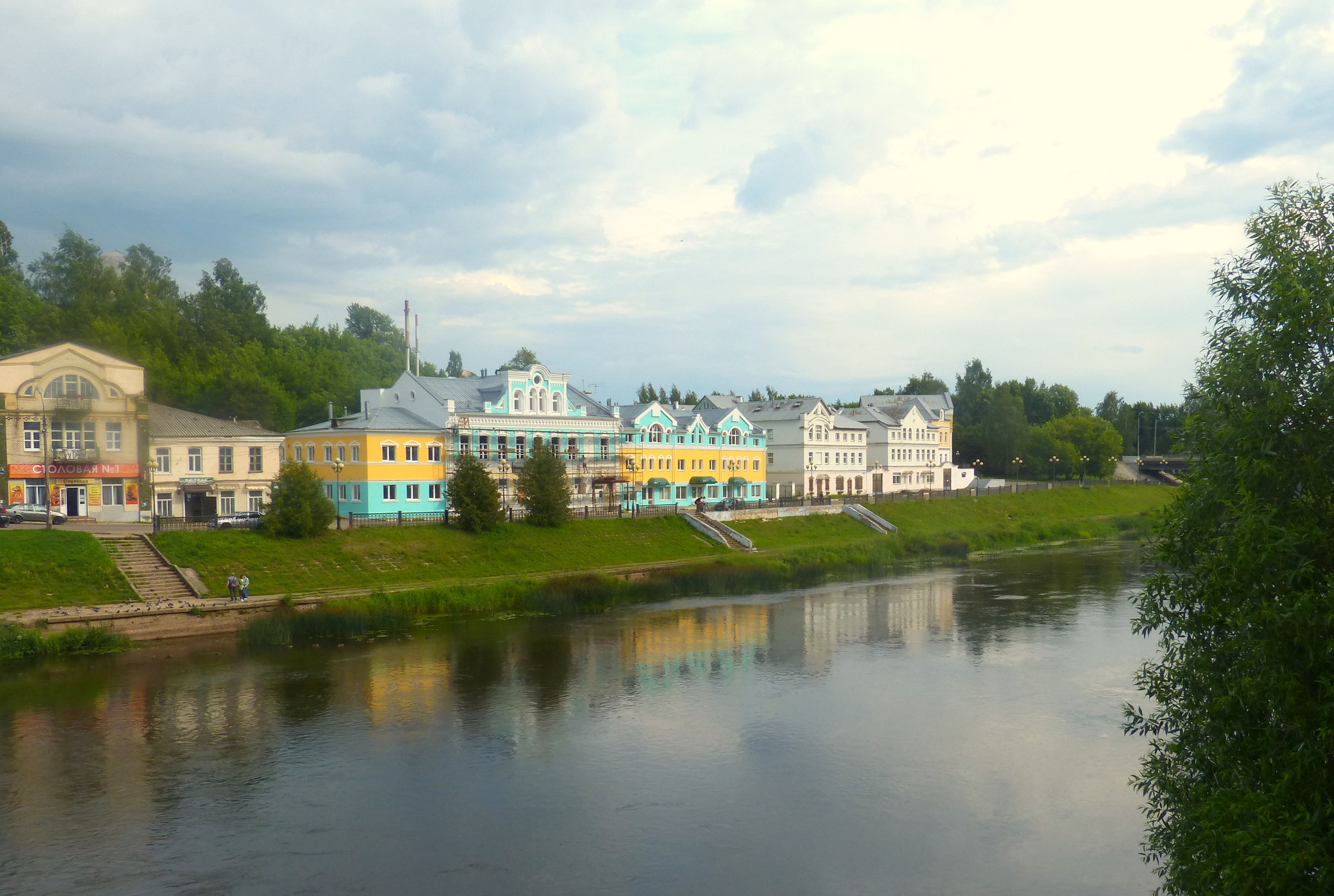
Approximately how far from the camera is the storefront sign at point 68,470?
42562mm

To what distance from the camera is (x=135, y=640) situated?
3259 cm

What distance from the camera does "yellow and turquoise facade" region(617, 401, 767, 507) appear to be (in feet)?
209

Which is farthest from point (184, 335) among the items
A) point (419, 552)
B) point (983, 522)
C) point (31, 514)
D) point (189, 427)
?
point (983, 522)

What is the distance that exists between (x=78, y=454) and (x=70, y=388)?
9.61 ft

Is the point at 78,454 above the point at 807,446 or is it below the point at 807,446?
below

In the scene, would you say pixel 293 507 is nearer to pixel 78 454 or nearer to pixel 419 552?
pixel 419 552

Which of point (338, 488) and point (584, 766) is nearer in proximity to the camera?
point (584, 766)

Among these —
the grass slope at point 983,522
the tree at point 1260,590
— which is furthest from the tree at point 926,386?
the tree at point 1260,590

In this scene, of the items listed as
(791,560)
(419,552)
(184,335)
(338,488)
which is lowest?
(791,560)

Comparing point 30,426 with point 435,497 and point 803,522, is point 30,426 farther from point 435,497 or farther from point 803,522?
point 803,522

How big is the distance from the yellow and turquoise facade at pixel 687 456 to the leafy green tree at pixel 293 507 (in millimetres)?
22192

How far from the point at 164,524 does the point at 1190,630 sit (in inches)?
1590

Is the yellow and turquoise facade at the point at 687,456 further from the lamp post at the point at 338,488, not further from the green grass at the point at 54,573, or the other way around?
the green grass at the point at 54,573

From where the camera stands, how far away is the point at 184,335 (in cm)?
6856
